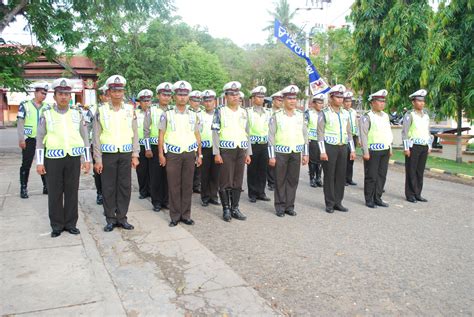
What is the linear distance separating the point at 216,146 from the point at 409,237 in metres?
2.90

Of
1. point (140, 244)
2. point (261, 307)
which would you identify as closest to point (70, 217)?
point (140, 244)

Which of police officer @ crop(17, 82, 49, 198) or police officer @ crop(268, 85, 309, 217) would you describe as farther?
police officer @ crop(17, 82, 49, 198)

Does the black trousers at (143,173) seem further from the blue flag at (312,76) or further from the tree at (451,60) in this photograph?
the tree at (451,60)

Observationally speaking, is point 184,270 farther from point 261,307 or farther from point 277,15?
point 277,15

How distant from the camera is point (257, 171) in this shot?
814cm

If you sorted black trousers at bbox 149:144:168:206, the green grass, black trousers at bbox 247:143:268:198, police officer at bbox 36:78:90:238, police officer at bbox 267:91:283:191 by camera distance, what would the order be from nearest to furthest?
1. police officer at bbox 36:78:90:238
2. black trousers at bbox 149:144:168:206
3. black trousers at bbox 247:143:268:198
4. police officer at bbox 267:91:283:191
5. the green grass

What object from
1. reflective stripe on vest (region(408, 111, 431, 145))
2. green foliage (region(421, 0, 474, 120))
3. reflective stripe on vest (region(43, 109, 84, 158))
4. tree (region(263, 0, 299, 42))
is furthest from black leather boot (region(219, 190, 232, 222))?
tree (region(263, 0, 299, 42))

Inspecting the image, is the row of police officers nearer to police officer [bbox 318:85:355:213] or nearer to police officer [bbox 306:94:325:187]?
police officer [bbox 318:85:355:213]

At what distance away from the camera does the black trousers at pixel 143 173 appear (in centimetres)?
794

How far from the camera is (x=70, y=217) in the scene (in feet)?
18.7

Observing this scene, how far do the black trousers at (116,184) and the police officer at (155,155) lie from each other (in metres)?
1.23

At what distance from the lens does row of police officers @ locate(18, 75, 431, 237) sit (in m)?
5.59

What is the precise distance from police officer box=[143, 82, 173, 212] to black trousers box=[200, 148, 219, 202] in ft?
2.42

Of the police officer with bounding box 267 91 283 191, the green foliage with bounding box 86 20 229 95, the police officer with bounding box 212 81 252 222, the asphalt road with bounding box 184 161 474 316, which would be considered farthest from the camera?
the green foliage with bounding box 86 20 229 95
